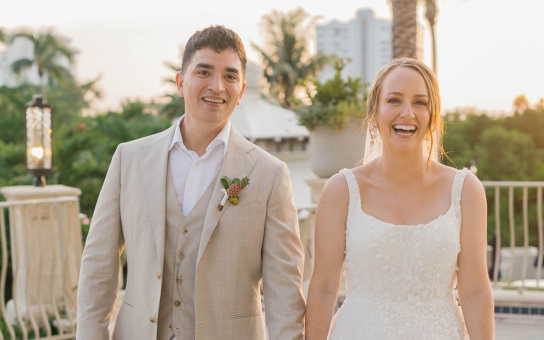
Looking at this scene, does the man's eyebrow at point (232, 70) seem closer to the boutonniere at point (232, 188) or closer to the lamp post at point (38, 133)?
the boutonniere at point (232, 188)

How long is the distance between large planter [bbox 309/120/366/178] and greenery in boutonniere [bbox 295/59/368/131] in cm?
10

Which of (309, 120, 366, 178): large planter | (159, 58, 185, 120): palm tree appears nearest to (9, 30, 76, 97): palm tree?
(159, 58, 185, 120): palm tree

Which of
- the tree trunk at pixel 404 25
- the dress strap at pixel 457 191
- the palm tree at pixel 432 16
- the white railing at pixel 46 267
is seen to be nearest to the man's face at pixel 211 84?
the dress strap at pixel 457 191

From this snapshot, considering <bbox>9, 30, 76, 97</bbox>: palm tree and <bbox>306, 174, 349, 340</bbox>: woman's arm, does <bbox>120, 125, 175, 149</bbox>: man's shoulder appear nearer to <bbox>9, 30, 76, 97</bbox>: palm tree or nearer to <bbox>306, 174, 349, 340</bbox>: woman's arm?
<bbox>306, 174, 349, 340</bbox>: woman's arm

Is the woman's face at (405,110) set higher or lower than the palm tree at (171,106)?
lower

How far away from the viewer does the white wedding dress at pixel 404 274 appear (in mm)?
2291

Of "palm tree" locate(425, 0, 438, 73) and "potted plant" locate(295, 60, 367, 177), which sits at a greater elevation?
"palm tree" locate(425, 0, 438, 73)

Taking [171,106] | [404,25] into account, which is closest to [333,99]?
[404,25]

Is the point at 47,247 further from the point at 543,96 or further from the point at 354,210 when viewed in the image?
the point at 543,96

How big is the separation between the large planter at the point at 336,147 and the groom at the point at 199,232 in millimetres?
3607

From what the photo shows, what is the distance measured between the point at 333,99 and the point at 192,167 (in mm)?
3665

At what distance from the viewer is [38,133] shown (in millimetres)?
6477

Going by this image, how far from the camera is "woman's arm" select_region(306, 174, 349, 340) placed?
233 cm

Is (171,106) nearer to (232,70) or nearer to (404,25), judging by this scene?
(404,25)
